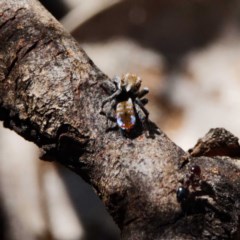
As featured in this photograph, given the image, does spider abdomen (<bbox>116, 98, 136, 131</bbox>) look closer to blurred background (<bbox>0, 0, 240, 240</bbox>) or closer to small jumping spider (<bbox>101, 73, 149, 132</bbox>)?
small jumping spider (<bbox>101, 73, 149, 132</bbox>)

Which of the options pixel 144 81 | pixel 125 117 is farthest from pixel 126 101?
pixel 144 81

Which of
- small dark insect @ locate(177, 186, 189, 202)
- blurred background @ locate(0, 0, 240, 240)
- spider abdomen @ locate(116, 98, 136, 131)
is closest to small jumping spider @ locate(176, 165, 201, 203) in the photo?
small dark insect @ locate(177, 186, 189, 202)

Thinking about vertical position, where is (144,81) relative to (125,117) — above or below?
above

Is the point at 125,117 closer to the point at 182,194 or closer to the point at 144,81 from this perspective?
the point at 182,194

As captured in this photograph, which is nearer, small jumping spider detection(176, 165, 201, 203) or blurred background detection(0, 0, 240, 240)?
small jumping spider detection(176, 165, 201, 203)

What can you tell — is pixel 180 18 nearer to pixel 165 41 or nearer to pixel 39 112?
pixel 165 41
